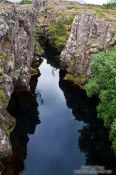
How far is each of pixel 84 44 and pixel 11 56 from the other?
25719 millimetres

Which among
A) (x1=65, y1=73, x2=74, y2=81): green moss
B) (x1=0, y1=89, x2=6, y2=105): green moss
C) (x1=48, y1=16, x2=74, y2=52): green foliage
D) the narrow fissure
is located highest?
(x1=48, y1=16, x2=74, y2=52): green foliage

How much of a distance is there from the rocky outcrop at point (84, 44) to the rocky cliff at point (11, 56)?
452 inches

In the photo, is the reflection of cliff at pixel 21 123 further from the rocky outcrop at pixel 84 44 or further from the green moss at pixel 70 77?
the rocky outcrop at pixel 84 44

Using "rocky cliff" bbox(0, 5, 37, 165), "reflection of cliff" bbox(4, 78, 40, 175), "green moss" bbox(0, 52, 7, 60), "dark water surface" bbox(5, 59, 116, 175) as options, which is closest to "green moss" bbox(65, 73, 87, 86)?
"dark water surface" bbox(5, 59, 116, 175)

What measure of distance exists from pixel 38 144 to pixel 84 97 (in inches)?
880

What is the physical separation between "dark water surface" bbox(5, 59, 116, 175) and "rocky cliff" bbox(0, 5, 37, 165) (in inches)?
134

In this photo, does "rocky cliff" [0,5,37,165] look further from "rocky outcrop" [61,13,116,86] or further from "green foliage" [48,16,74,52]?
"green foliage" [48,16,74,52]

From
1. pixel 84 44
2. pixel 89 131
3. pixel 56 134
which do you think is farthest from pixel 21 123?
pixel 84 44

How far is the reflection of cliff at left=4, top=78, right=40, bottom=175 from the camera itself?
156 ft

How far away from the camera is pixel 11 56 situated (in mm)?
61469

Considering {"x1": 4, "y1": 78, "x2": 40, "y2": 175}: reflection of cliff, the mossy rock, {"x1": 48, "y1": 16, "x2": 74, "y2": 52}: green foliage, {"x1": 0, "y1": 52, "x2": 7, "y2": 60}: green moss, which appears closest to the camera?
{"x1": 4, "y1": 78, "x2": 40, "y2": 175}: reflection of cliff

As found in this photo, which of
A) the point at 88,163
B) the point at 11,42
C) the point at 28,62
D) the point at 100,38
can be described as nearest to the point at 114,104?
the point at 88,163

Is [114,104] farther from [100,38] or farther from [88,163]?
[100,38]

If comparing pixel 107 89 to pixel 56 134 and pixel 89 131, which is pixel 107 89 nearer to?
pixel 89 131
